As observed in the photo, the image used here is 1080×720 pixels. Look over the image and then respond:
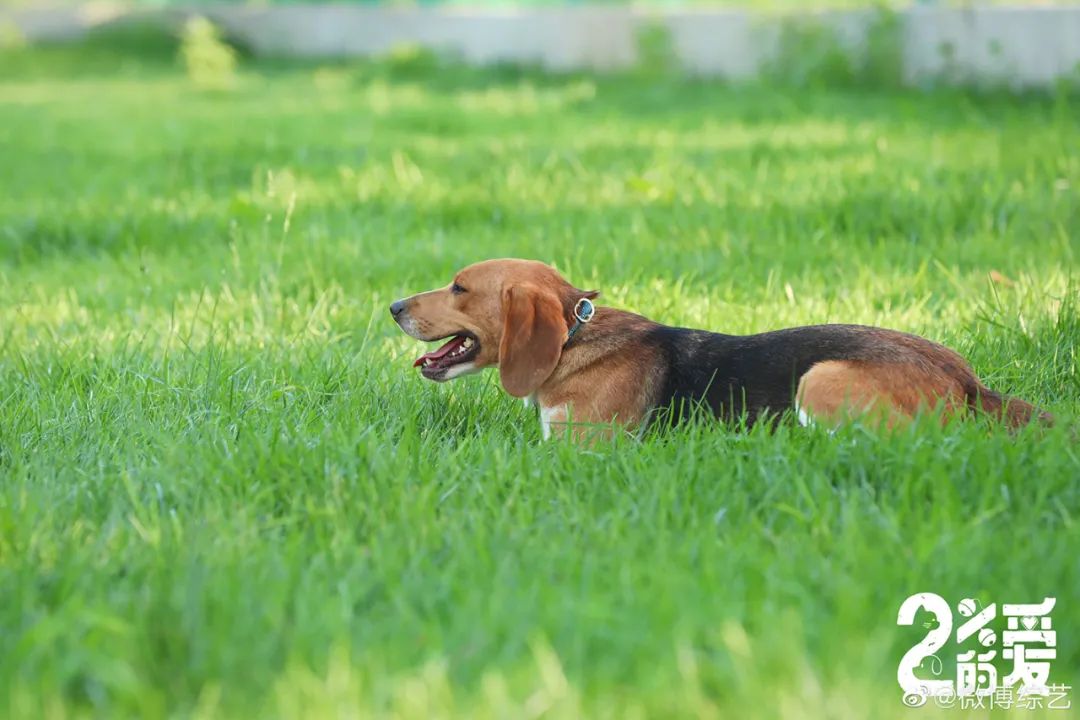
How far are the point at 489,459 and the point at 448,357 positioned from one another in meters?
0.88

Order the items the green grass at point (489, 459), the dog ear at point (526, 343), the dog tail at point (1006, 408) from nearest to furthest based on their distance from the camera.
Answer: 1. the green grass at point (489, 459)
2. the dog tail at point (1006, 408)
3. the dog ear at point (526, 343)

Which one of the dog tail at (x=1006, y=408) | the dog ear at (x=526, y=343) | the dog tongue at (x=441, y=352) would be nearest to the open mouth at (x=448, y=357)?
the dog tongue at (x=441, y=352)

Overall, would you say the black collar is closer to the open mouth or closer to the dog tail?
the open mouth

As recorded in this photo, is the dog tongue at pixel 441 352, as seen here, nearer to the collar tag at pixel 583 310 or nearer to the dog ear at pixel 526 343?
the dog ear at pixel 526 343

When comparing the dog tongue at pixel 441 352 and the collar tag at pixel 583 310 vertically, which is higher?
the collar tag at pixel 583 310

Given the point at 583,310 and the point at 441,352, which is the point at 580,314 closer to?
the point at 583,310

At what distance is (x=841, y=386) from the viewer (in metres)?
3.66

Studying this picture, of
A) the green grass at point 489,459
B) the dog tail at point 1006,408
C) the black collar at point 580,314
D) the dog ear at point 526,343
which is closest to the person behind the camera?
the green grass at point 489,459

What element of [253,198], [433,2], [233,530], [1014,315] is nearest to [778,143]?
[253,198]

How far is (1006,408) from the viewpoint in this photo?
12.0ft

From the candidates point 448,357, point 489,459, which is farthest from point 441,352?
point 489,459

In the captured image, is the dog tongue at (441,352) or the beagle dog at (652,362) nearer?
the beagle dog at (652,362)

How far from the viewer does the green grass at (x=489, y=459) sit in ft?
7.73

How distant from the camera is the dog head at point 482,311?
411 centimetres
